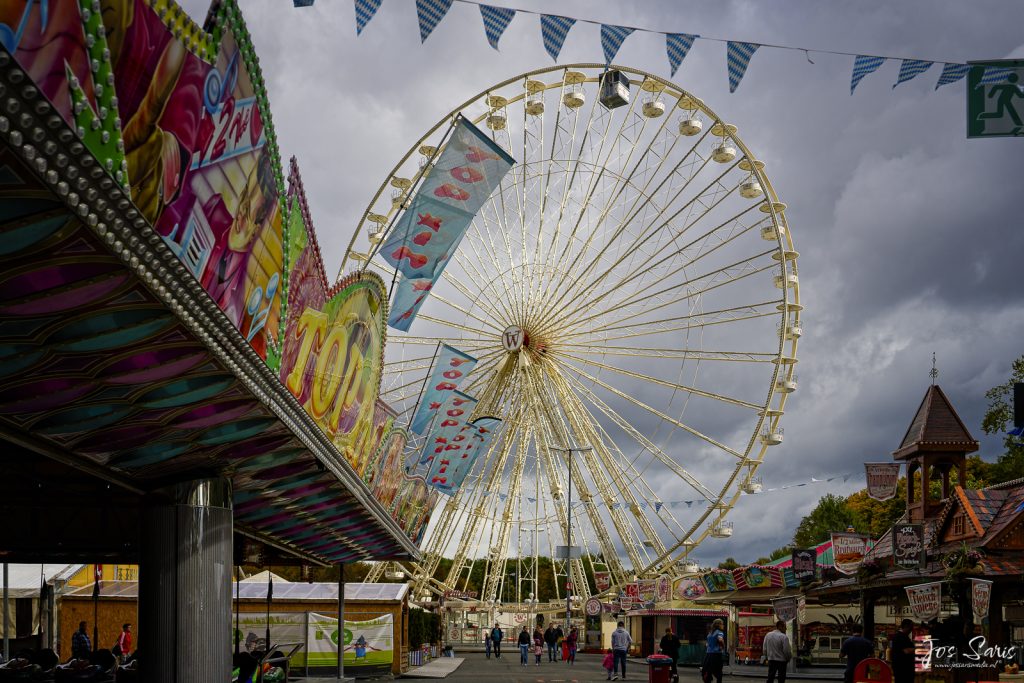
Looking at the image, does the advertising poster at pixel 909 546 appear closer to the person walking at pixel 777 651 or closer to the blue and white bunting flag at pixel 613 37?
the person walking at pixel 777 651

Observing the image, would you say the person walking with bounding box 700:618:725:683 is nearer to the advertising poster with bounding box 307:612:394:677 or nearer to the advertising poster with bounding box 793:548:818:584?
the advertising poster with bounding box 307:612:394:677

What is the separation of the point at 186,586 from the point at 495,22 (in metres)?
7.32

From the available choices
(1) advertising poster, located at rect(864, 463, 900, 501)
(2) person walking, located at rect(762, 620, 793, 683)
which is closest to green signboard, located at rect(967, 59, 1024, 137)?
(2) person walking, located at rect(762, 620, 793, 683)

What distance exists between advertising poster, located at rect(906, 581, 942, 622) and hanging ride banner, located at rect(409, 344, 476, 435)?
922 cm

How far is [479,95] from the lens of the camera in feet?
123

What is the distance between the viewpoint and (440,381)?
21.3 metres

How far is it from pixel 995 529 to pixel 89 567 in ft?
81.4

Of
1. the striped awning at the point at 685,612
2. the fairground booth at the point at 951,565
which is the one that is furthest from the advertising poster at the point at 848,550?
the striped awning at the point at 685,612

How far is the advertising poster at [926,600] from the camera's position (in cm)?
2033

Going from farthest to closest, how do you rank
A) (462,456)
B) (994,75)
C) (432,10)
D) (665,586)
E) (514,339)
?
(665,586), (514,339), (462,456), (994,75), (432,10)

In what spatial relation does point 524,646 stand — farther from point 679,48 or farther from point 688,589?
point 679,48

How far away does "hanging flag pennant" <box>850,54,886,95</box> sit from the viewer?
1419 centimetres

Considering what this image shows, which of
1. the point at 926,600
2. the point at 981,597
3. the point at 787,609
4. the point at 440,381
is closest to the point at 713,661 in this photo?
the point at 926,600

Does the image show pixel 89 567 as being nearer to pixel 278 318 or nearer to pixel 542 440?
pixel 542 440
